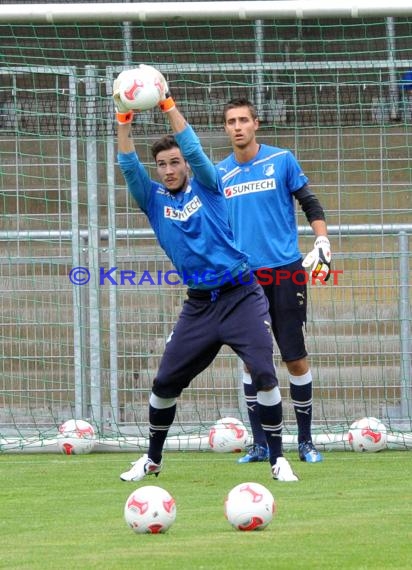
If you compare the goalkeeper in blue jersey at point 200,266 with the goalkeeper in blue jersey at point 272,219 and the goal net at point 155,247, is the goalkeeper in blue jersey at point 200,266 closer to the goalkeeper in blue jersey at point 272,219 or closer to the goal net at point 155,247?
the goalkeeper in blue jersey at point 272,219

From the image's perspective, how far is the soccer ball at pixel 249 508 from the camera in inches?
212

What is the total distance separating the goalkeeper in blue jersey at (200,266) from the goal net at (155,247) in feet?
9.95

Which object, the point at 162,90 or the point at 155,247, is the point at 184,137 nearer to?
the point at 162,90

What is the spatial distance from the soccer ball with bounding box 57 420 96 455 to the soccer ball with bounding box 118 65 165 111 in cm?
368

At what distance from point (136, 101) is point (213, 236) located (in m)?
0.91

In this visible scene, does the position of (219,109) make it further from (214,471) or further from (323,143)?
(214,471)

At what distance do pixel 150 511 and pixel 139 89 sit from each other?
2468 millimetres

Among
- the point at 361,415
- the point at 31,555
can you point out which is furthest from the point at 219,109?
the point at 31,555

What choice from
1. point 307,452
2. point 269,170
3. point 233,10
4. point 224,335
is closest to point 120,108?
point 224,335

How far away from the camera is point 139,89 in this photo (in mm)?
6789

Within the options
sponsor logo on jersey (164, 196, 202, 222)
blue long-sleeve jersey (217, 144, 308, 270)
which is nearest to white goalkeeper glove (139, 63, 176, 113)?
sponsor logo on jersey (164, 196, 202, 222)

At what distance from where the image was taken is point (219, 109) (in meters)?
10.9

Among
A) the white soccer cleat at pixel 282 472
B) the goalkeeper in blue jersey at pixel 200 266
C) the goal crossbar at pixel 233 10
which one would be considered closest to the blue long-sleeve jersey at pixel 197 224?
the goalkeeper in blue jersey at pixel 200 266

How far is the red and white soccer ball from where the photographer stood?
31.8 ft
